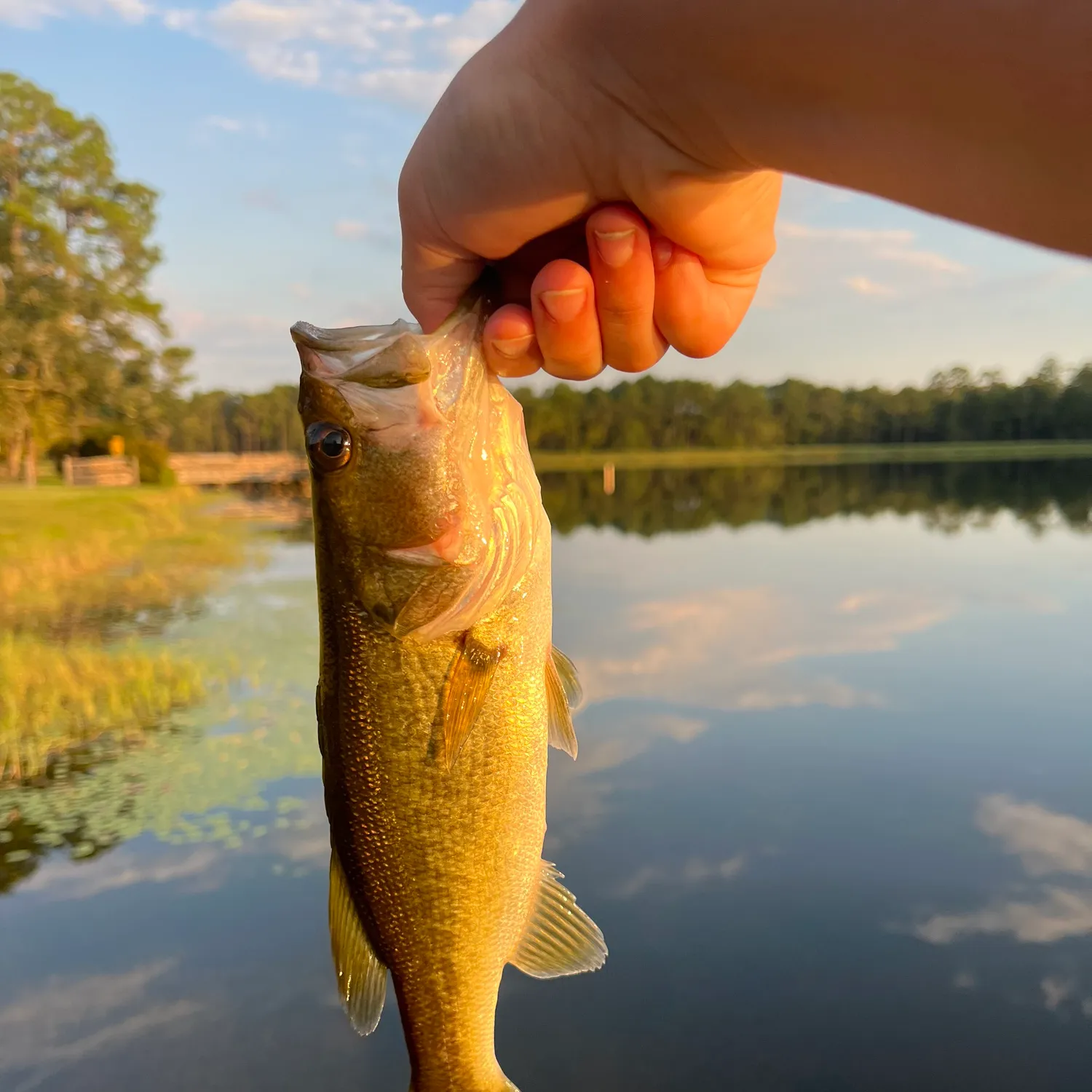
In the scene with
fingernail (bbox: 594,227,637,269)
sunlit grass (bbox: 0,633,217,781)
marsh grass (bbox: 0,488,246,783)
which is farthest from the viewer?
marsh grass (bbox: 0,488,246,783)

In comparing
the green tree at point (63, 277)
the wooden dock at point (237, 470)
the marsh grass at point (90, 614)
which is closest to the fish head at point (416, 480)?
the marsh grass at point (90, 614)

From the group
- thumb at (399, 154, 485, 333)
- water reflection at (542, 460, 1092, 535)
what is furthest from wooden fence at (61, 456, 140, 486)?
thumb at (399, 154, 485, 333)

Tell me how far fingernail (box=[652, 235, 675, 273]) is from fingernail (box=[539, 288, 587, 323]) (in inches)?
6.0

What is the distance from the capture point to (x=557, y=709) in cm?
207

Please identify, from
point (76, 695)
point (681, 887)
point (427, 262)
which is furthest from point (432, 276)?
point (76, 695)

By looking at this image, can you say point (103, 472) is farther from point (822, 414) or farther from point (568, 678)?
point (822, 414)

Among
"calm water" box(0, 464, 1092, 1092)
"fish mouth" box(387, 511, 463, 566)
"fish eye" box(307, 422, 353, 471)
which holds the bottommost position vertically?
"calm water" box(0, 464, 1092, 1092)

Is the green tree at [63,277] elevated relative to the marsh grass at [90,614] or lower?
elevated

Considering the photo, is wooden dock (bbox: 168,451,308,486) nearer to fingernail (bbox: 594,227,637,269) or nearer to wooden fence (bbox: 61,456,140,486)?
wooden fence (bbox: 61,456,140,486)

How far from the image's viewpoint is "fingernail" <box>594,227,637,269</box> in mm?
1531

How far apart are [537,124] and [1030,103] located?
2.49 feet

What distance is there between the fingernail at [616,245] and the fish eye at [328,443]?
26.9 inches

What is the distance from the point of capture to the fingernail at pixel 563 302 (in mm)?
1619

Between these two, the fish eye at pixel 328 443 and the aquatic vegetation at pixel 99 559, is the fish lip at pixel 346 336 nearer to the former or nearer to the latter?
the fish eye at pixel 328 443
